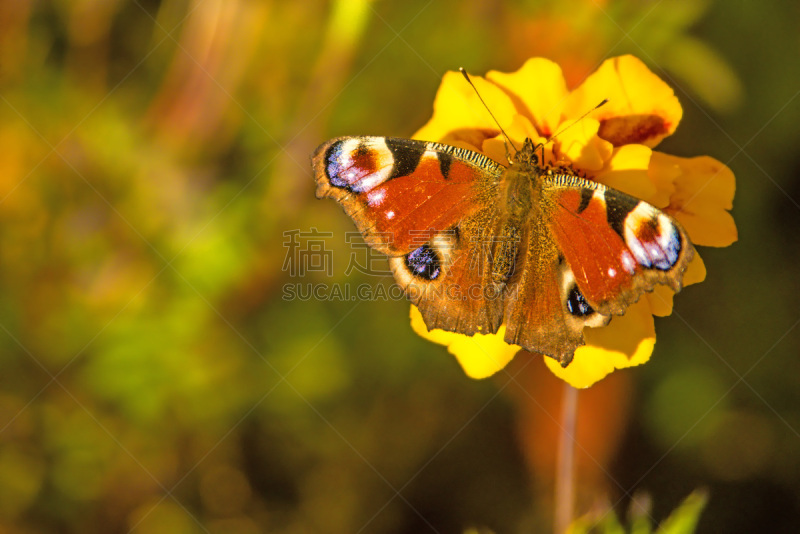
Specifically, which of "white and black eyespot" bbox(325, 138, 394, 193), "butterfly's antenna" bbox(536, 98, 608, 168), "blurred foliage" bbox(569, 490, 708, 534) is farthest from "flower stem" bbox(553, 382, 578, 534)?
"white and black eyespot" bbox(325, 138, 394, 193)

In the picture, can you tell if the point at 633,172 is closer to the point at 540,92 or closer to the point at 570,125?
the point at 570,125

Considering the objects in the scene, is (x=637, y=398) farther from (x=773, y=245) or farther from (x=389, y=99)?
(x=389, y=99)

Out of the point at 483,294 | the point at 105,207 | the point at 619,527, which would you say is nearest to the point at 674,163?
the point at 483,294

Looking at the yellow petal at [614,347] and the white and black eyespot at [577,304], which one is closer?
the white and black eyespot at [577,304]

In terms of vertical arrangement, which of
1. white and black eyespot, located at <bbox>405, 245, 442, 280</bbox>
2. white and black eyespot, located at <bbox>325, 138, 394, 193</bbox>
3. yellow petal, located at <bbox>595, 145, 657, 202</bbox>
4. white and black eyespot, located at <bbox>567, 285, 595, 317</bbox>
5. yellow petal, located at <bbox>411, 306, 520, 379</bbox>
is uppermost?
white and black eyespot, located at <bbox>325, 138, 394, 193</bbox>

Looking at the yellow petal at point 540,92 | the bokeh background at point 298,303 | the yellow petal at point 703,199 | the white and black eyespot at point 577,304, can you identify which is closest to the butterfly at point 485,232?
the white and black eyespot at point 577,304

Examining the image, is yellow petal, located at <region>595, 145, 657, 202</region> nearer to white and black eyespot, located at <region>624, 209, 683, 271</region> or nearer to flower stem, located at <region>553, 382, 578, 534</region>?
white and black eyespot, located at <region>624, 209, 683, 271</region>

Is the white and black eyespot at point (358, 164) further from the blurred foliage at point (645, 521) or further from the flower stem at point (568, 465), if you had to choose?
the blurred foliage at point (645, 521)
